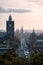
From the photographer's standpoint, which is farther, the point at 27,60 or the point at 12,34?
the point at 12,34

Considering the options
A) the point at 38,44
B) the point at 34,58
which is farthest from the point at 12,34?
the point at 34,58

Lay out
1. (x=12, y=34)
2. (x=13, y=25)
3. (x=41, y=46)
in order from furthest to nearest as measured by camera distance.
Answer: (x=13, y=25), (x=12, y=34), (x=41, y=46)

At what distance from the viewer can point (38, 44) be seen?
56.3m

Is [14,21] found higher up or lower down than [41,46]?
higher up

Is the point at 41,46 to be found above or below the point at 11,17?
below

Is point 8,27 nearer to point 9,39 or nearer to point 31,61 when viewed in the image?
point 9,39

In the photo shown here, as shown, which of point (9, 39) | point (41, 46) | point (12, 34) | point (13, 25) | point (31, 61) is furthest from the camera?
point (13, 25)

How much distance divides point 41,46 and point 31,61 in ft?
118

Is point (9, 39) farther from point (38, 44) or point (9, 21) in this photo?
point (9, 21)

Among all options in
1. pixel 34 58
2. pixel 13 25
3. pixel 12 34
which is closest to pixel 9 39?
pixel 12 34

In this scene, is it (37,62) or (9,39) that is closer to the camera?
(37,62)

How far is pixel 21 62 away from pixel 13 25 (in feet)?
163

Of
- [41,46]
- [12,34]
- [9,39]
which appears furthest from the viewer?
[12,34]

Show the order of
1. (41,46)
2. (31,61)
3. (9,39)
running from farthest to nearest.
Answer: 1. (9,39)
2. (41,46)
3. (31,61)
